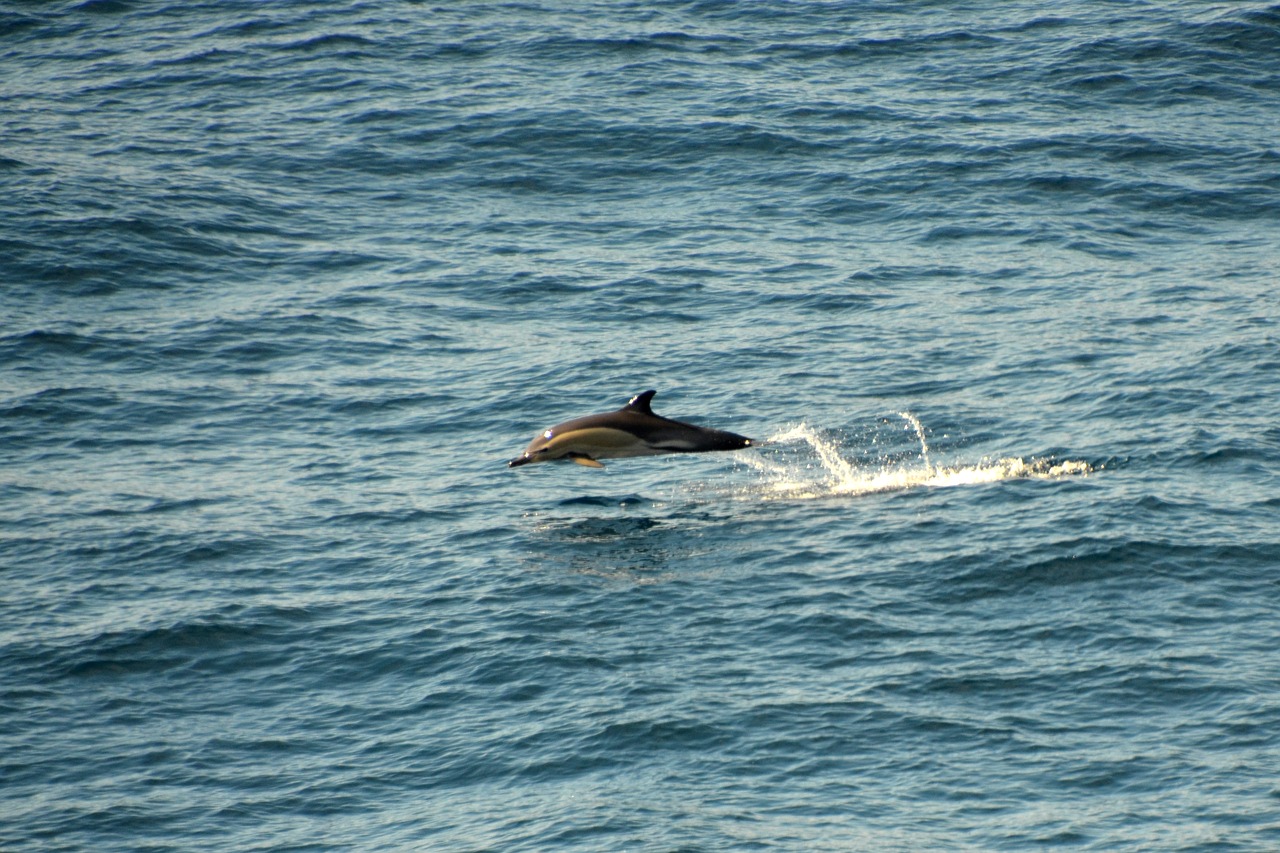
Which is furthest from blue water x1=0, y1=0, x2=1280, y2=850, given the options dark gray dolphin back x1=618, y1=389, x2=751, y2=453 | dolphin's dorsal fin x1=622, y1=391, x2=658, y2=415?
dolphin's dorsal fin x1=622, y1=391, x2=658, y2=415

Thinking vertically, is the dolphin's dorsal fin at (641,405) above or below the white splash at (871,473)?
above

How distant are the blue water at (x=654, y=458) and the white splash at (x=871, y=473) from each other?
118mm

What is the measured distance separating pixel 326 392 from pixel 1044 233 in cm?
1733

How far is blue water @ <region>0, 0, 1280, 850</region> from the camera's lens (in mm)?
20625

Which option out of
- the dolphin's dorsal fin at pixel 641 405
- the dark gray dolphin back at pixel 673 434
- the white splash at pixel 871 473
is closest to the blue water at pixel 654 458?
the white splash at pixel 871 473

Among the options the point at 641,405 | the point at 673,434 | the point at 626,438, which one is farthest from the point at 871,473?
the point at 626,438

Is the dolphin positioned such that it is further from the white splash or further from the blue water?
the white splash

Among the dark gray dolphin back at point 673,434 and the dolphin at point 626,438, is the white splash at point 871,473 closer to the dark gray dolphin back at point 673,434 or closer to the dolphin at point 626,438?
the dark gray dolphin back at point 673,434

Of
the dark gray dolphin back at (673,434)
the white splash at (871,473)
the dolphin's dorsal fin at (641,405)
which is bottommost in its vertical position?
the white splash at (871,473)

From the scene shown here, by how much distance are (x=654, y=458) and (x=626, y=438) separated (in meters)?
5.52

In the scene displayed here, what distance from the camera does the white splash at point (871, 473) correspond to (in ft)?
92.2

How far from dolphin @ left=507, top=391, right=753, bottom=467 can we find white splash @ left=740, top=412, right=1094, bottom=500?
1947 millimetres

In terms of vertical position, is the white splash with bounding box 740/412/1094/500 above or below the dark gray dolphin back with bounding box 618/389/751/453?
below

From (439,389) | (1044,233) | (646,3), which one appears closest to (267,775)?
(439,389)
